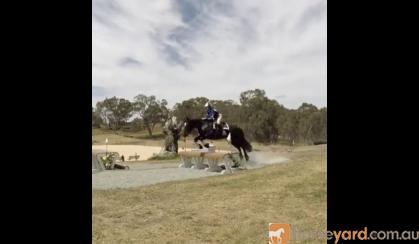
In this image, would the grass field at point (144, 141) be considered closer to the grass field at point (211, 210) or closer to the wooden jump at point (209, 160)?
the wooden jump at point (209, 160)

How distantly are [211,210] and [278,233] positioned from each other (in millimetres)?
1751

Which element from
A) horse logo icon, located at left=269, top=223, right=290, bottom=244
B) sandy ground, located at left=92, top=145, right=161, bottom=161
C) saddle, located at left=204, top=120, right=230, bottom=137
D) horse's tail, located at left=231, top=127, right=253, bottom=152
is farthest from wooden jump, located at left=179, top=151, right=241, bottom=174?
sandy ground, located at left=92, top=145, right=161, bottom=161

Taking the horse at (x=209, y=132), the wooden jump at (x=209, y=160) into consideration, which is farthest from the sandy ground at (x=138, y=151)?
the wooden jump at (x=209, y=160)

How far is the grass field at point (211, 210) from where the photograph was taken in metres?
4.67

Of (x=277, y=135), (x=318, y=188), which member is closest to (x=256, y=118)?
(x=277, y=135)

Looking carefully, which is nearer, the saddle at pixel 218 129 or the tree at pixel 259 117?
the saddle at pixel 218 129

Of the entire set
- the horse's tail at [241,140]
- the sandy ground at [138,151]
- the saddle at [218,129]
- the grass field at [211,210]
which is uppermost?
the saddle at [218,129]

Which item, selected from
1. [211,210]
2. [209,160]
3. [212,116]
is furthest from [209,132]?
[211,210]

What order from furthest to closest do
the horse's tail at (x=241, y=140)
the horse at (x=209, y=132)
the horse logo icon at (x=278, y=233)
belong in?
1. the horse's tail at (x=241, y=140)
2. the horse at (x=209, y=132)
3. the horse logo icon at (x=278, y=233)

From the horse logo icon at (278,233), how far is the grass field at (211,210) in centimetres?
11

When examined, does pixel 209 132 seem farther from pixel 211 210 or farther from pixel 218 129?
pixel 211 210
